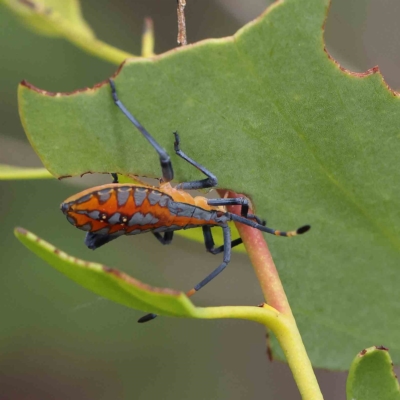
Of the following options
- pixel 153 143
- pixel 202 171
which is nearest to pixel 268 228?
pixel 202 171

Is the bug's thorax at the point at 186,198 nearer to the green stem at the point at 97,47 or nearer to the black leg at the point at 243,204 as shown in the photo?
the black leg at the point at 243,204

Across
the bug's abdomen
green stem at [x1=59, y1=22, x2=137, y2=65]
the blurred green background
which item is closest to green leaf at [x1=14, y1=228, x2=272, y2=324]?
the bug's abdomen

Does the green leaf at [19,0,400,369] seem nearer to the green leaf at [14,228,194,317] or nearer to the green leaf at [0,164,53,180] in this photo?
the green leaf at [0,164,53,180]

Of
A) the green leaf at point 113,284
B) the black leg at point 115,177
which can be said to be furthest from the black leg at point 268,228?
the green leaf at point 113,284

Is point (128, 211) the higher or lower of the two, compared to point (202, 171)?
higher

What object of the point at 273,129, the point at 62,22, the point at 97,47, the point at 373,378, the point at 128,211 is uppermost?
the point at 62,22

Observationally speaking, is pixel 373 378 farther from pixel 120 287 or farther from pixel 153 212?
pixel 153 212

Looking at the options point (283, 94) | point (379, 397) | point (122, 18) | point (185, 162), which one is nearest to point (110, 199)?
point (185, 162)
